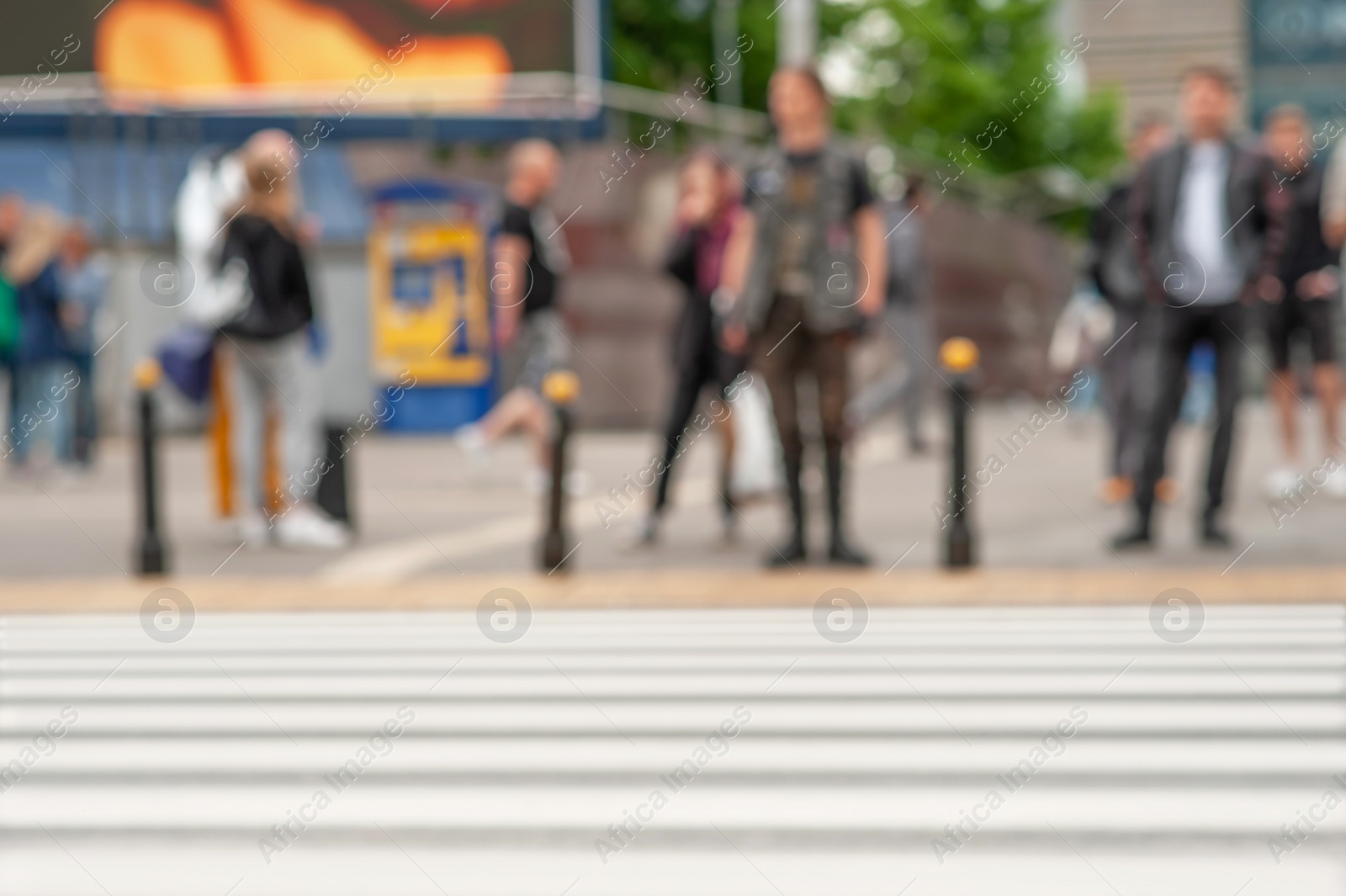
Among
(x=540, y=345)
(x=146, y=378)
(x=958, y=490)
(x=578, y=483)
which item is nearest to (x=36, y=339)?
(x=578, y=483)

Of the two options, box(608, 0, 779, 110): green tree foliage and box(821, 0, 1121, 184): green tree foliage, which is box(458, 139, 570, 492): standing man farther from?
box(821, 0, 1121, 184): green tree foliage

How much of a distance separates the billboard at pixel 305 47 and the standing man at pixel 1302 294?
11.4m

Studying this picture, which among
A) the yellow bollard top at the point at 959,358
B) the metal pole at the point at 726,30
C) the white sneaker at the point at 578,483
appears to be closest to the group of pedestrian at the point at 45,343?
the white sneaker at the point at 578,483

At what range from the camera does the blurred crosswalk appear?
3850 millimetres

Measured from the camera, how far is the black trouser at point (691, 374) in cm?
1002

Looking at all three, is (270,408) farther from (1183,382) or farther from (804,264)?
(1183,382)

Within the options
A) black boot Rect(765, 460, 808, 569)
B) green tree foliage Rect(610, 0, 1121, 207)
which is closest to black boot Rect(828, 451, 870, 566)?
black boot Rect(765, 460, 808, 569)

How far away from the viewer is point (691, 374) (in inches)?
398

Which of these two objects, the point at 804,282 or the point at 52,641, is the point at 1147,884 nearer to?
the point at 52,641

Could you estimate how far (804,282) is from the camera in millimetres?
8625

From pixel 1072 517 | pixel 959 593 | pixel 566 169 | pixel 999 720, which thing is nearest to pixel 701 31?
pixel 566 169

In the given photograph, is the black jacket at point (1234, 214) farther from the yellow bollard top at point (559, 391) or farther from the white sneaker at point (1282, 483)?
the white sneaker at point (1282, 483)

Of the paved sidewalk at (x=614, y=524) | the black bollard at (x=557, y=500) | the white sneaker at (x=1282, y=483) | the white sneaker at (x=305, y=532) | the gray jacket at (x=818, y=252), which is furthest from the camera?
the white sneaker at (x=1282, y=483)

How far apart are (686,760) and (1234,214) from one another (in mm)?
5177
